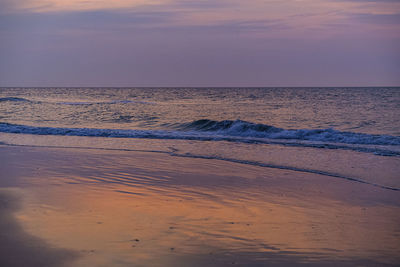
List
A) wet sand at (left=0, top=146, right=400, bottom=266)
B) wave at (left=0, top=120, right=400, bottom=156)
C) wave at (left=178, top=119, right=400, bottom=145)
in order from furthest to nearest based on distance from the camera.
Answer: wave at (left=178, top=119, right=400, bottom=145), wave at (left=0, top=120, right=400, bottom=156), wet sand at (left=0, top=146, right=400, bottom=266)

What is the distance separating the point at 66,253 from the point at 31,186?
11.6ft

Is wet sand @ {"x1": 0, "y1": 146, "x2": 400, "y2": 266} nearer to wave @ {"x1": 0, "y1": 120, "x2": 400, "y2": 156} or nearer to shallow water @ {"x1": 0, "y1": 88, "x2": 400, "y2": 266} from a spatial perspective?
shallow water @ {"x1": 0, "y1": 88, "x2": 400, "y2": 266}

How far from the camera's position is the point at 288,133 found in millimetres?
16953

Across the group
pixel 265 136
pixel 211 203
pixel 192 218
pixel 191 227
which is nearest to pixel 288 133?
pixel 265 136

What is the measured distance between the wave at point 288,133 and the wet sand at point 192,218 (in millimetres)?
7695

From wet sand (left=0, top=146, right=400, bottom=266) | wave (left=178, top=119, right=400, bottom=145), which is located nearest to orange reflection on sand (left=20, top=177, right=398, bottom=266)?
wet sand (left=0, top=146, right=400, bottom=266)

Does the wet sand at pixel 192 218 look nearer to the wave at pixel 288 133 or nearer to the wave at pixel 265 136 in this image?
the wave at pixel 265 136

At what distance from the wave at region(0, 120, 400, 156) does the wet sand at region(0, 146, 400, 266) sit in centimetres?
602

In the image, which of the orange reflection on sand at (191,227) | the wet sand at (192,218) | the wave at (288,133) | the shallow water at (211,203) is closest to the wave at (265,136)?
the wave at (288,133)

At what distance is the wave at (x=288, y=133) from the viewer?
14836 millimetres

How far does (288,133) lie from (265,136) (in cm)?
112

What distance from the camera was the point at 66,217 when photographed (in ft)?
16.5

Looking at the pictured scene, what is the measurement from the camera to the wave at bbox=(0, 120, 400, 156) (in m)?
13.8

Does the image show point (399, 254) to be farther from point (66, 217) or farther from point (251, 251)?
point (66, 217)
